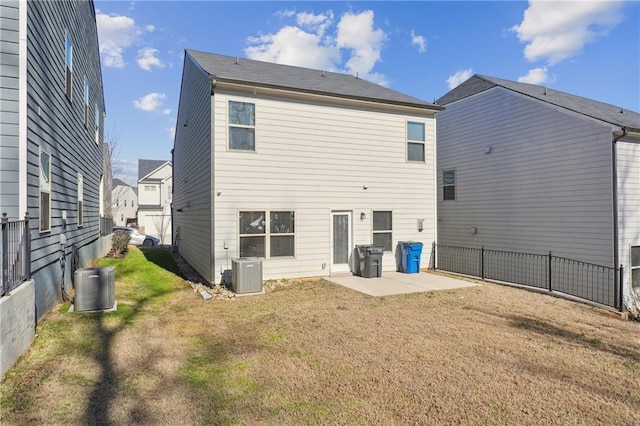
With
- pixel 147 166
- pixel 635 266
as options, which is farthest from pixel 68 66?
pixel 147 166

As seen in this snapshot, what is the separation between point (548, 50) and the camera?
61.2ft

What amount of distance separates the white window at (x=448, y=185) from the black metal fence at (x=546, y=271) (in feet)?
7.90

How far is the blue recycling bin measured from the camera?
11094mm

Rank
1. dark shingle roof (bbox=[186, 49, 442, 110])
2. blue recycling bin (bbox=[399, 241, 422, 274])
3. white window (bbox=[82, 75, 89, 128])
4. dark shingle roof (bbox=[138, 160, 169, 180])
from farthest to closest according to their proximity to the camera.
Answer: dark shingle roof (bbox=[138, 160, 169, 180]) → blue recycling bin (bbox=[399, 241, 422, 274]) → white window (bbox=[82, 75, 89, 128]) → dark shingle roof (bbox=[186, 49, 442, 110])

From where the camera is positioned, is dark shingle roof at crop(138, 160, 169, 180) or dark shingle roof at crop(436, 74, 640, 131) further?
dark shingle roof at crop(138, 160, 169, 180)

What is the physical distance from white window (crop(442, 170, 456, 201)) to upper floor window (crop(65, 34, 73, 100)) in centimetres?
1363

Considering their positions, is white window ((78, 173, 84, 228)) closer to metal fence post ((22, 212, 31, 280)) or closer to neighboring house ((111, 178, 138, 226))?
metal fence post ((22, 212, 31, 280))

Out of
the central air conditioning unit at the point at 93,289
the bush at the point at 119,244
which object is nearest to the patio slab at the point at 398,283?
the central air conditioning unit at the point at 93,289

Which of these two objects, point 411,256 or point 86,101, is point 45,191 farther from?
point 411,256

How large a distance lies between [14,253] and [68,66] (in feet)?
19.6

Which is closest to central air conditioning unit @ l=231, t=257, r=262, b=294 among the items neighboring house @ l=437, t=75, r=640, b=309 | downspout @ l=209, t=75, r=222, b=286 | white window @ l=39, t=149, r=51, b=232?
downspout @ l=209, t=75, r=222, b=286

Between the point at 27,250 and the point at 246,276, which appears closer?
the point at 27,250

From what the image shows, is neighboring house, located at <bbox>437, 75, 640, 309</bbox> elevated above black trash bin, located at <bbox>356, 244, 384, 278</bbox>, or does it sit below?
above

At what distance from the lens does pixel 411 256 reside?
1112 centimetres
